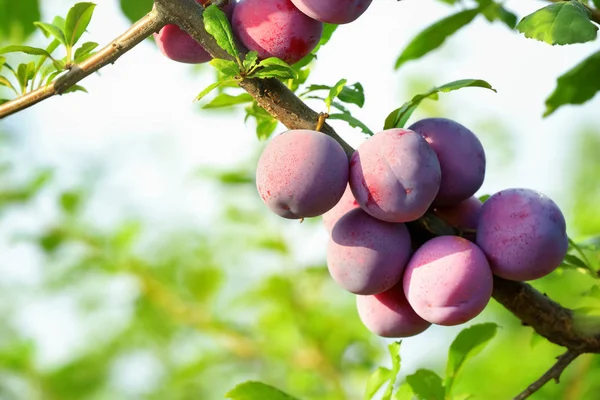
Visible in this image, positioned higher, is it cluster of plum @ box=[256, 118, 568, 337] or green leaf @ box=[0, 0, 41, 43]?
green leaf @ box=[0, 0, 41, 43]

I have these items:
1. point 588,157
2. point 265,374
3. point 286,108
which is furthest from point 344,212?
point 588,157

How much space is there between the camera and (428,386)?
1.04 m

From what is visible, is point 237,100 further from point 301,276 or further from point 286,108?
point 301,276

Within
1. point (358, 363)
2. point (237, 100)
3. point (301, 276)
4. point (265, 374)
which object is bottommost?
point (265, 374)

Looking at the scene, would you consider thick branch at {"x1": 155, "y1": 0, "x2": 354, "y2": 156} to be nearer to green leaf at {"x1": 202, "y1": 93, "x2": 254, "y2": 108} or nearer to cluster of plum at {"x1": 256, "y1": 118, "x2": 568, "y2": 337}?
cluster of plum at {"x1": 256, "y1": 118, "x2": 568, "y2": 337}

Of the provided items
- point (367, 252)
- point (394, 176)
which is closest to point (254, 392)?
point (367, 252)

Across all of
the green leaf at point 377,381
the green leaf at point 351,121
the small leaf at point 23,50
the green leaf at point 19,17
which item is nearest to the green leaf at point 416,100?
the green leaf at point 351,121

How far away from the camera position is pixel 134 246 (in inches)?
97.0

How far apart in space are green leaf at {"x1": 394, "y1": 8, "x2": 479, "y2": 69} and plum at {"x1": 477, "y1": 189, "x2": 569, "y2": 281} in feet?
1.66

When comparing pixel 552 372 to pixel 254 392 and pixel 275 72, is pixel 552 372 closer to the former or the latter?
pixel 254 392

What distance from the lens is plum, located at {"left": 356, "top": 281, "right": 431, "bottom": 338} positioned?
95 centimetres

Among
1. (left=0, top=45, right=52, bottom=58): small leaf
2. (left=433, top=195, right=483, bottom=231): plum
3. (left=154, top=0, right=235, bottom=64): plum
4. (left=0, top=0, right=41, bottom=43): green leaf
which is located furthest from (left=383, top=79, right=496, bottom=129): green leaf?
(left=0, top=0, right=41, bottom=43): green leaf

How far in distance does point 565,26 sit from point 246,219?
1.86 meters

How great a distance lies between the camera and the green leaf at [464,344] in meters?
1.08
